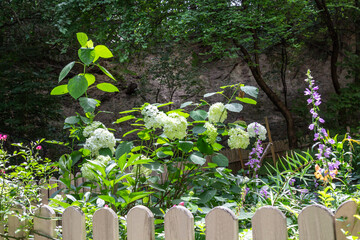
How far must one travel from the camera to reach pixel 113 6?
5.64 meters

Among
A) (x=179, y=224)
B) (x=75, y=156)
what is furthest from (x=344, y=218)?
(x=75, y=156)

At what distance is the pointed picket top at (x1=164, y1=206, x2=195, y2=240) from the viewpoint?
49.2 inches

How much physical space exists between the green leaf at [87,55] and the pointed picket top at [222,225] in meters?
0.85

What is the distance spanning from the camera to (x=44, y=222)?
1.62 m

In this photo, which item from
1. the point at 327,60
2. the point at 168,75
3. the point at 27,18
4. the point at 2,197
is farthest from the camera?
the point at 327,60

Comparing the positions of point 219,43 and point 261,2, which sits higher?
point 261,2

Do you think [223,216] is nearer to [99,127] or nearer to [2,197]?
[99,127]

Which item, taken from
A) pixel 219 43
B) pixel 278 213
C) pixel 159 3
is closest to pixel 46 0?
pixel 159 3

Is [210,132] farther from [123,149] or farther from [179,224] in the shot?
[179,224]

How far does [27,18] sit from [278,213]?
22.5 feet

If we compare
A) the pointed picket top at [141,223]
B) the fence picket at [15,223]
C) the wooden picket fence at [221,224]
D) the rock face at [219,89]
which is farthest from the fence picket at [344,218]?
the rock face at [219,89]

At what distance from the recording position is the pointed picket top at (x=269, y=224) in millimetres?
1155

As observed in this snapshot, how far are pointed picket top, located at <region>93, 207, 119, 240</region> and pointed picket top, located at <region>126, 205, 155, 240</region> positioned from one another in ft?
0.21

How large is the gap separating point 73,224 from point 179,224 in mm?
509
